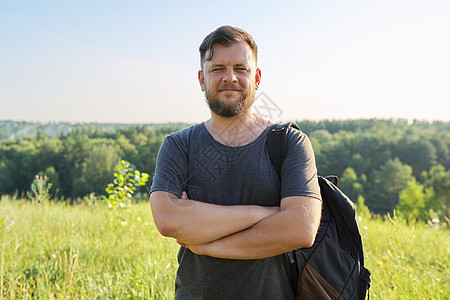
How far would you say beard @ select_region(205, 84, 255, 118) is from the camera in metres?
2.08

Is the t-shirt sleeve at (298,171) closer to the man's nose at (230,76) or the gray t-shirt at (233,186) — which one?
the gray t-shirt at (233,186)

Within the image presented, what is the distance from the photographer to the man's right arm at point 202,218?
184 centimetres

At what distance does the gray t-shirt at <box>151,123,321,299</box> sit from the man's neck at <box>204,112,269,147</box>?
0.18ft

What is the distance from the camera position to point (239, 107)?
2.10m

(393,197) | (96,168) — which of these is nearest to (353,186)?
(393,197)

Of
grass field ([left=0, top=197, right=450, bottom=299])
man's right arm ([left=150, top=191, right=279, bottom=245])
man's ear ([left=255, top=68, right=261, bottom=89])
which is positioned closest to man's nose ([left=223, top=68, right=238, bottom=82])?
man's ear ([left=255, top=68, right=261, bottom=89])

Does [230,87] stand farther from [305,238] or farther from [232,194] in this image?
[305,238]

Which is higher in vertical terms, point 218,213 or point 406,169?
point 218,213

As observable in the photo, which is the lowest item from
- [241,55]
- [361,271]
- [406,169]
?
[406,169]

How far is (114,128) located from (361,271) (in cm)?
9843

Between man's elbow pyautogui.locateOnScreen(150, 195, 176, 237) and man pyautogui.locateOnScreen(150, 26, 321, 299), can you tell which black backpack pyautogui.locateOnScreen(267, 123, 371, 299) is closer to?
man pyautogui.locateOnScreen(150, 26, 321, 299)

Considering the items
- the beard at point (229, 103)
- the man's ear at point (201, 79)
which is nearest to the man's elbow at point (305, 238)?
the beard at point (229, 103)

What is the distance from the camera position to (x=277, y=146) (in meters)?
1.99

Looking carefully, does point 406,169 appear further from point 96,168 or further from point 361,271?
point 361,271
